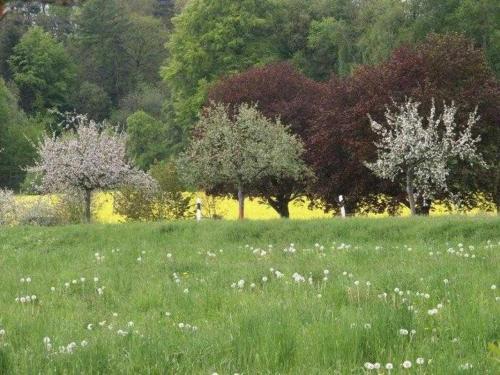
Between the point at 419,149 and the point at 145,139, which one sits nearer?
the point at 419,149

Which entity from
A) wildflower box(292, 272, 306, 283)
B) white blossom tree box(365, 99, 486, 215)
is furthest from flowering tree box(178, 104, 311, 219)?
wildflower box(292, 272, 306, 283)

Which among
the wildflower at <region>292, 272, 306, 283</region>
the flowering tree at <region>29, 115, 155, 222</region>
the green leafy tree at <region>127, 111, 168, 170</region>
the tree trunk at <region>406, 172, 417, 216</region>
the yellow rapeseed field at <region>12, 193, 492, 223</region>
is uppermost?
the green leafy tree at <region>127, 111, 168, 170</region>

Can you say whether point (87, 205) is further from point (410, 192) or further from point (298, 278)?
point (298, 278)

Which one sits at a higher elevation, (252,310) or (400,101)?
(400,101)

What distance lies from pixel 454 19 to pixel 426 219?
3170cm

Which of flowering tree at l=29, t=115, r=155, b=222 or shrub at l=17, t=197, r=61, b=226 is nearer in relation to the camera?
flowering tree at l=29, t=115, r=155, b=222

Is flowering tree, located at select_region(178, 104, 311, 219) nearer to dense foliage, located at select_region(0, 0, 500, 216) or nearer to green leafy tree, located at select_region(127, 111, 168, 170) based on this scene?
dense foliage, located at select_region(0, 0, 500, 216)

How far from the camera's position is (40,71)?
257 ft

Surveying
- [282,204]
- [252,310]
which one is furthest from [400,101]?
[252,310]

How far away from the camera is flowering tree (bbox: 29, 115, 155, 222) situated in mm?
27328

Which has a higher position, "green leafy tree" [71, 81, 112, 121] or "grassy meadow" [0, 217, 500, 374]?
"green leafy tree" [71, 81, 112, 121]

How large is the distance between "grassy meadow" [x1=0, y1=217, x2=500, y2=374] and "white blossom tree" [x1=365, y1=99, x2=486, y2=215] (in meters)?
8.60

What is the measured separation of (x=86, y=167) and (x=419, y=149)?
13080mm

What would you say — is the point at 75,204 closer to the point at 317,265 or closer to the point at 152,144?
the point at 317,265
